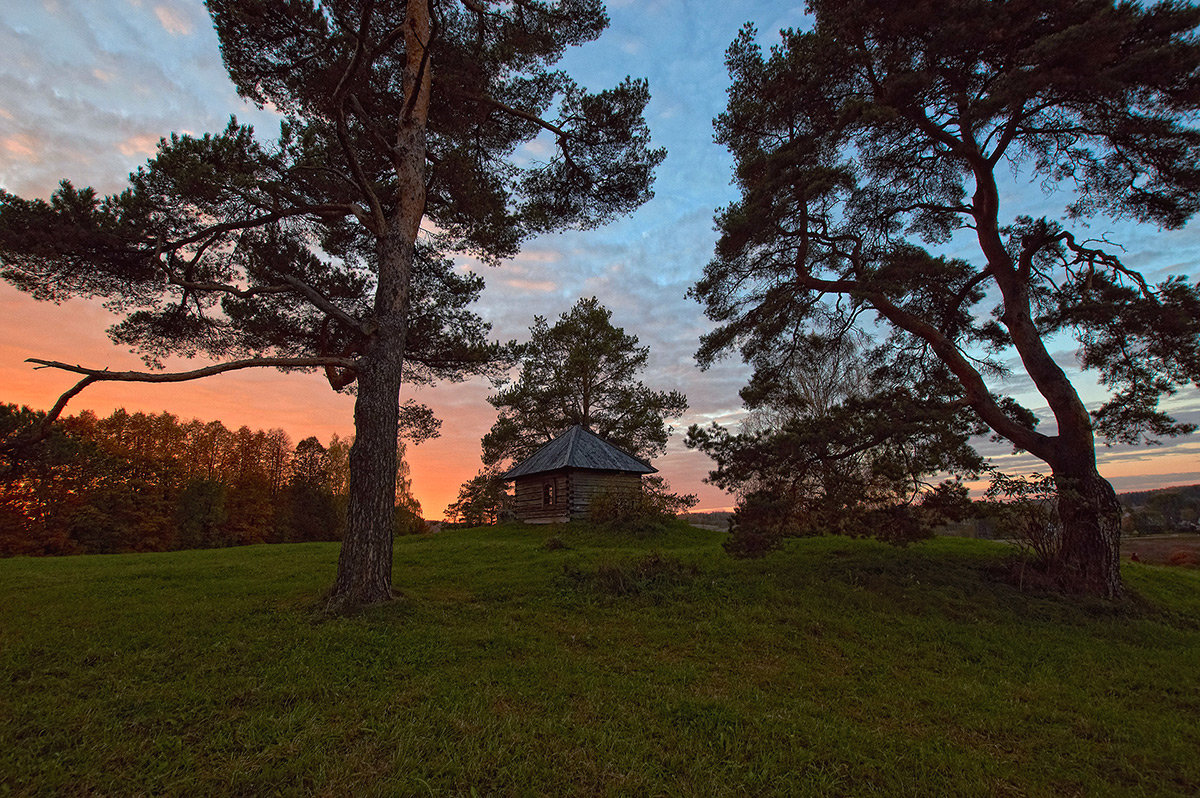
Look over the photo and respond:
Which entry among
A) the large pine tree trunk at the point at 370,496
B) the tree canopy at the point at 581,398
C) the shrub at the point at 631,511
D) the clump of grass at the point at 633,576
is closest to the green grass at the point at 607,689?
the clump of grass at the point at 633,576

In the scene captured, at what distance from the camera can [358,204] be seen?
970 centimetres

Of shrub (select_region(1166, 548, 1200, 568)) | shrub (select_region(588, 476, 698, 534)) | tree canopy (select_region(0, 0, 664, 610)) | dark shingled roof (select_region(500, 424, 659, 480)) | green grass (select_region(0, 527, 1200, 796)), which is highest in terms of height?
tree canopy (select_region(0, 0, 664, 610))

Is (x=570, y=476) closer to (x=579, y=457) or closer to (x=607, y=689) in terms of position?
(x=579, y=457)

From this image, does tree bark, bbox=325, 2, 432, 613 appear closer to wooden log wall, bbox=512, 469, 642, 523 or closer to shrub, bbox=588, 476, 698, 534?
shrub, bbox=588, 476, 698, 534

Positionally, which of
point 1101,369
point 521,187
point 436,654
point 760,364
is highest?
point 521,187

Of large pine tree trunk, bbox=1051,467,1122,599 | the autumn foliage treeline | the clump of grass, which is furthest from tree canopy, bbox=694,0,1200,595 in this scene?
the autumn foliage treeline

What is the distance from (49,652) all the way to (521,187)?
11100 millimetres

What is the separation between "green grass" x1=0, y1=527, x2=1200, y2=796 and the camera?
11.5ft

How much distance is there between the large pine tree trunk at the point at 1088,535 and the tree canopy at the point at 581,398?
71.0 feet

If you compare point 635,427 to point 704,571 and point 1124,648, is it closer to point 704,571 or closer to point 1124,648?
point 704,571

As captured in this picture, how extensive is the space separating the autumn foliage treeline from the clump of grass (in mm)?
8796

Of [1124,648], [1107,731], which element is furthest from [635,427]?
[1107,731]

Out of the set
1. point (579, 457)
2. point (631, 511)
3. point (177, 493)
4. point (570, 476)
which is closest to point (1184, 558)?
point (631, 511)

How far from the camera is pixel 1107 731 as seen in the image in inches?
177
